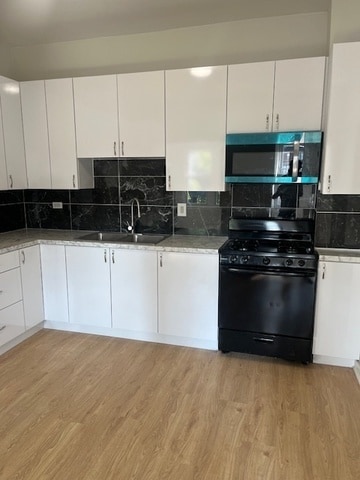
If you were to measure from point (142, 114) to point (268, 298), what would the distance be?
1852 millimetres

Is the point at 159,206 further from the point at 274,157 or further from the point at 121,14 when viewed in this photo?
the point at 121,14

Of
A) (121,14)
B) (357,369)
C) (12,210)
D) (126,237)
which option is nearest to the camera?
(357,369)

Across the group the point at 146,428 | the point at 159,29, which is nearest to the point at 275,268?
the point at 146,428

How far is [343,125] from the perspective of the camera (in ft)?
8.02

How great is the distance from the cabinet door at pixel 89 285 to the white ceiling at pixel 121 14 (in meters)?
1.92

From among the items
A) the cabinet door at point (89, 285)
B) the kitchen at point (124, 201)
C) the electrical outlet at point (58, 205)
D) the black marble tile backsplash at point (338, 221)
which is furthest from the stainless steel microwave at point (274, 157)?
the electrical outlet at point (58, 205)

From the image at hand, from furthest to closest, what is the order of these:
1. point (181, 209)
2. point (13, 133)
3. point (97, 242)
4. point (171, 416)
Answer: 1. point (181, 209)
2. point (13, 133)
3. point (97, 242)
4. point (171, 416)

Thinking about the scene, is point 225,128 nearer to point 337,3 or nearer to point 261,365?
point 337,3

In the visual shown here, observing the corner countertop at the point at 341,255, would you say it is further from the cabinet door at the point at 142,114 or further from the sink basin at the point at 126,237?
the cabinet door at the point at 142,114

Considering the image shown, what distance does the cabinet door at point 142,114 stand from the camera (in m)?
2.91

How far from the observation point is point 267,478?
5.55 feet

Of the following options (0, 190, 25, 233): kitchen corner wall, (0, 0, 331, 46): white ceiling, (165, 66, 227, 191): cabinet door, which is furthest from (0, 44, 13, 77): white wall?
(165, 66, 227, 191): cabinet door

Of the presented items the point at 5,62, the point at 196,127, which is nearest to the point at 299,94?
the point at 196,127

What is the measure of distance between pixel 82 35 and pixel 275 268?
277cm
